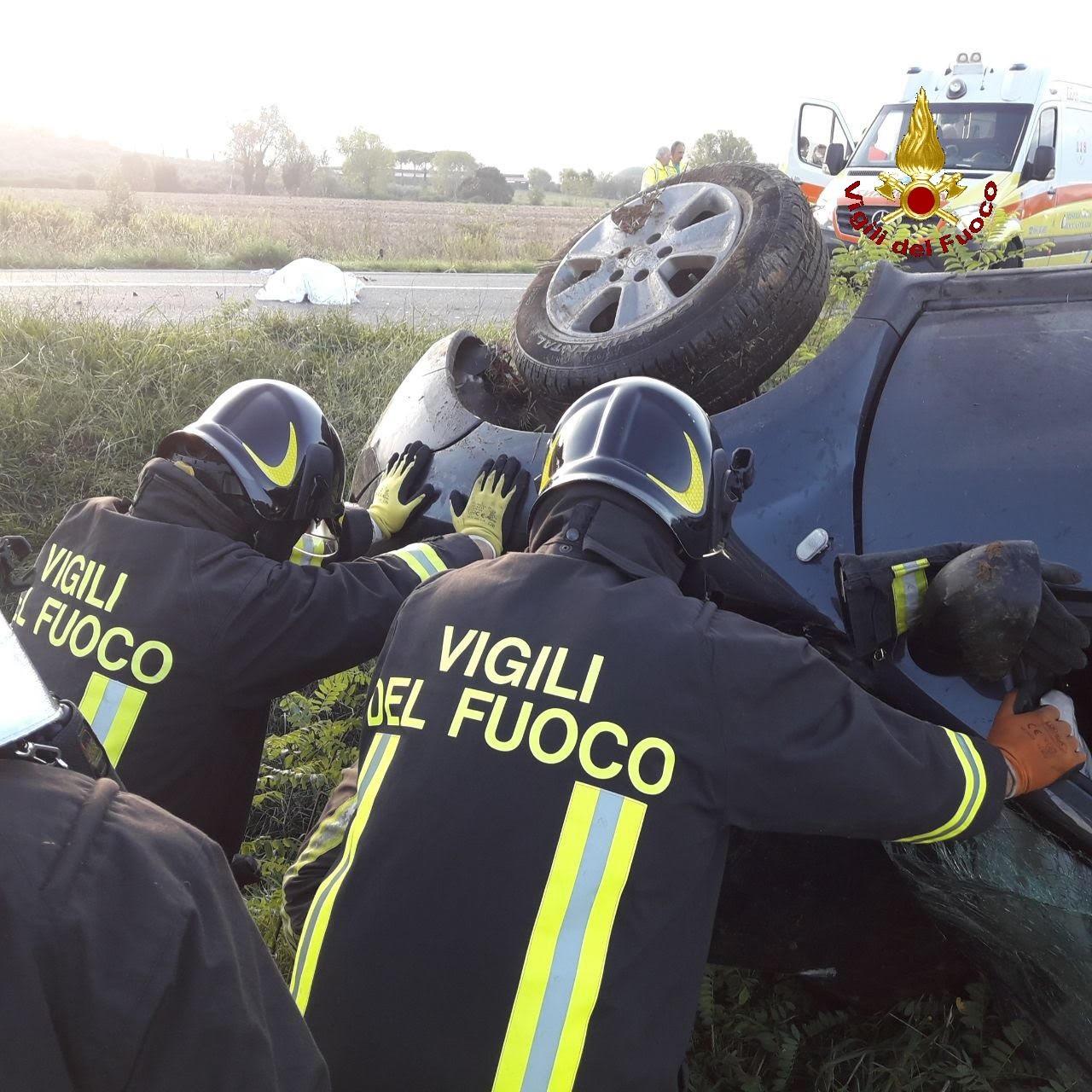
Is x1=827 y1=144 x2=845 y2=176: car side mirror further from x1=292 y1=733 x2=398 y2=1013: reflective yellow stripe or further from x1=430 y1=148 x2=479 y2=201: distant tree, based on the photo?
x1=430 y1=148 x2=479 y2=201: distant tree

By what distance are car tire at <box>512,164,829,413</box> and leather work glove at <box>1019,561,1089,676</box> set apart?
93 centimetres

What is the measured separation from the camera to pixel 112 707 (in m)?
2.30

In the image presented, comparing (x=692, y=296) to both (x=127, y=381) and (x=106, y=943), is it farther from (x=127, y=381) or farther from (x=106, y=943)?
(x=127, y=381)

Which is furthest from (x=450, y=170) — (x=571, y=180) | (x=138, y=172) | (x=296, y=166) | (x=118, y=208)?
(x=118, y=208)

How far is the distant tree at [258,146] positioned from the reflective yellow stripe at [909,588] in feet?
140

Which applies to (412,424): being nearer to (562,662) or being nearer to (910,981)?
(562,662)

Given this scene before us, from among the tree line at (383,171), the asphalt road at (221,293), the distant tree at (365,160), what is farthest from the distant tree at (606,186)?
the asphalt road at (221,293)

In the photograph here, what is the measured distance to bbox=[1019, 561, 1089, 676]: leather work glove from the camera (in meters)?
1.86

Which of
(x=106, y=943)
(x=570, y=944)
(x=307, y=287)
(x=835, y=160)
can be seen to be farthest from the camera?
(x=835, y=160)

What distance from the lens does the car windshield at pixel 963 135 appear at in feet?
32.4

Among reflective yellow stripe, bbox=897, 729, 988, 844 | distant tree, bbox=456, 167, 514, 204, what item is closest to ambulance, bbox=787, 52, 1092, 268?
reflective yellow stripe, bbox=897, 729, 988, 844

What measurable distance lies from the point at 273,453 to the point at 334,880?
119 centimetres

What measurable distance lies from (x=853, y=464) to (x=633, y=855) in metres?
0.96

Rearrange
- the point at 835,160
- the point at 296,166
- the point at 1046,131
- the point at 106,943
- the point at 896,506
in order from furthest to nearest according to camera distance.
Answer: the point at 296,166 → the point at 835,160 → the point at 1046,131 → the point at 896,506 → the point at 106,943
